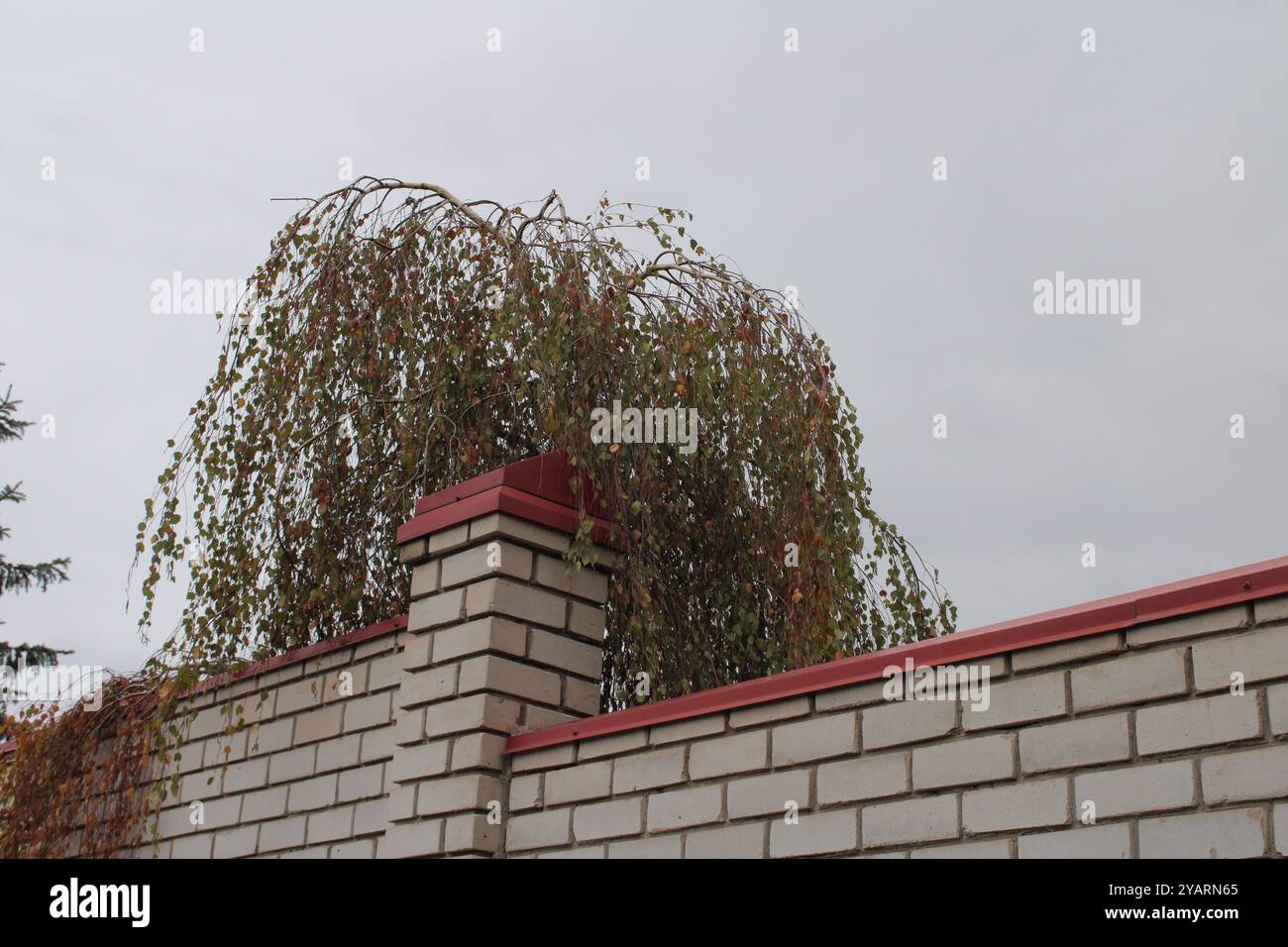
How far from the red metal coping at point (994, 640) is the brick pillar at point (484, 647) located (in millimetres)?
345

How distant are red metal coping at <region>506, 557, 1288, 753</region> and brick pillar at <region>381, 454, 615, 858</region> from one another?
345mm

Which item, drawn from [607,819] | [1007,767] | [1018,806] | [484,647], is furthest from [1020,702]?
[484,647]

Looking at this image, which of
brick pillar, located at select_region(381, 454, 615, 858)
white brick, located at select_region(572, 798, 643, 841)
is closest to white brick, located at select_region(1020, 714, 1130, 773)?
white brick, located at select_region(572, 798, 643, 841)

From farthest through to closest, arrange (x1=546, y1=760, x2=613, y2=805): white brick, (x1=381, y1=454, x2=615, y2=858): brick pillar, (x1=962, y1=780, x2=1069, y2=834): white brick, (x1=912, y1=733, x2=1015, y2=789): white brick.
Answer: (x1=381, y1=454, x2=615, y2=858): brick pillar, (x1=546, y1=760, x2=613, y2=805): white brick, (x1=912, y1=733, x2=1015, y2=789): white brick, (x1=962, y1=780, x2=1069, y2=834): white brick

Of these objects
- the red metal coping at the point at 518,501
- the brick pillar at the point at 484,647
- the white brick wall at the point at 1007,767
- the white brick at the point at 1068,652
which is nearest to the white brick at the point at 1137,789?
the white brick wall at the point at 1007,767

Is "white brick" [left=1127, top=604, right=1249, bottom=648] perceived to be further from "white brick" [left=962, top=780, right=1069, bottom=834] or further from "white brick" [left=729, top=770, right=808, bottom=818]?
"white brick" [left=729, top=770, right=808, bottom=818]

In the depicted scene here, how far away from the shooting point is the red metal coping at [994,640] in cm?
345

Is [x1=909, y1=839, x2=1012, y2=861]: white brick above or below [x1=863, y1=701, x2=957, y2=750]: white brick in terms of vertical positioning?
below

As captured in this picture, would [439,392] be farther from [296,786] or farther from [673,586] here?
[296,786]

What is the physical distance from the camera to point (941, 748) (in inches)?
155

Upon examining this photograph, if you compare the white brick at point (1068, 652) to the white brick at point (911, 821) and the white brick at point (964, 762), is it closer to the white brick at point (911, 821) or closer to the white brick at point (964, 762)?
the white brick at point (964, 762)

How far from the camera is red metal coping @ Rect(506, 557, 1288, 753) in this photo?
3.45 metres

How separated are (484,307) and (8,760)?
3886mm
